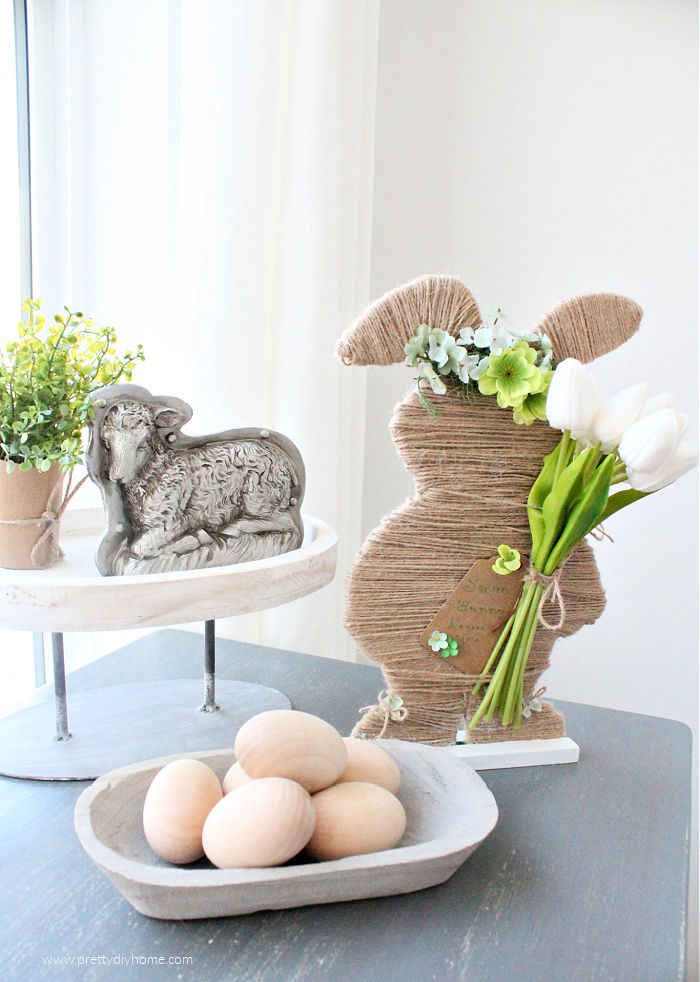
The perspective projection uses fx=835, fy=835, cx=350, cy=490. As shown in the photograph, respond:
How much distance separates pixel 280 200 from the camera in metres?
1.10

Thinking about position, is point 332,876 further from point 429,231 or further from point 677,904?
point 429,231

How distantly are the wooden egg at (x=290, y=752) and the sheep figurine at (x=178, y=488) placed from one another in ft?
0.77

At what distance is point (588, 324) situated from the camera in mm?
686

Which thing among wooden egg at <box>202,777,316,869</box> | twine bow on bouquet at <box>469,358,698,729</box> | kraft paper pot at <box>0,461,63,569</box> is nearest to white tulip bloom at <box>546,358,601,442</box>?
twine bow on bouquet at <box>469,358,698,729</box>

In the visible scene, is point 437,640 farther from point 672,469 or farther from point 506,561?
point 672,469

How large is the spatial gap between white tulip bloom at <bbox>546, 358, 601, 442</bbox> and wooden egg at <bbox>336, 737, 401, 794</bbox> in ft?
0.91

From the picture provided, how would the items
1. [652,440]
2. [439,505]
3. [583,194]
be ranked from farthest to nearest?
[583,194] < [439,505] < [652,440]

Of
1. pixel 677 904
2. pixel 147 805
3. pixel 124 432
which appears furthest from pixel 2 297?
pixel 677 904

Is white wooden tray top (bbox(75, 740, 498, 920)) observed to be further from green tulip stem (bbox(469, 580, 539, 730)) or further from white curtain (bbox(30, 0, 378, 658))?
white curtain (bbox(30, 0, 378, 658))

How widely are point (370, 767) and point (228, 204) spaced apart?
0.74 metres

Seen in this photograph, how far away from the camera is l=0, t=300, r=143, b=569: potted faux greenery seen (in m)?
0.73

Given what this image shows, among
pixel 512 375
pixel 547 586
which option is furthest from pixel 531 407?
pixel 547 586

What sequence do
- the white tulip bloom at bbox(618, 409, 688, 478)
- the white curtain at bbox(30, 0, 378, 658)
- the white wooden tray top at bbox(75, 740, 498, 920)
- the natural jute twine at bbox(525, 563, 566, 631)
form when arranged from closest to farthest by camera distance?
the white wooden tray top at bbox(75, 740, 498, 920)
the white tulip bloom at bbox(618, 409, 688, 478)
the natural jute twine at bbox(525, 563, 566, 631)
the white curtain at bbox(30, 0, 378, 658)

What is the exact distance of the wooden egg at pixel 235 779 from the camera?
53cm
